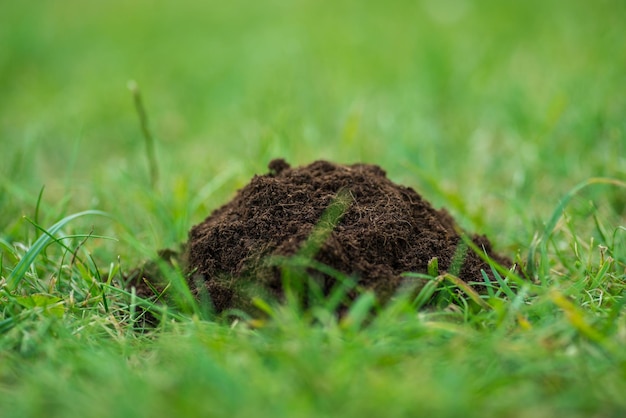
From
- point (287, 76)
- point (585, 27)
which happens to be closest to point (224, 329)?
point (287, 76)

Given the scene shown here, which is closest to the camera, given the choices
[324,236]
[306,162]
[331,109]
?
[324,236]

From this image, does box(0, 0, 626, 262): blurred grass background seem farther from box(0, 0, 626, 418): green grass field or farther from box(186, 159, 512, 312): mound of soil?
box(186, 159, 512, 312): mound of soil

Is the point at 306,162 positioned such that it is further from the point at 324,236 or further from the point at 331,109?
the point at 324,236

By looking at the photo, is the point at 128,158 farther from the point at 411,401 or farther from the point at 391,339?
the point at 411,401

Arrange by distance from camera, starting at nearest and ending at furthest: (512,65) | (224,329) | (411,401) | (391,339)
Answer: (411,401) < (391,339) < (224,329) < (512,65)

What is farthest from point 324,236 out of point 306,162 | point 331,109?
point 331,109

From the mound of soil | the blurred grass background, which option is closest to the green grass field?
the blurred grass background
